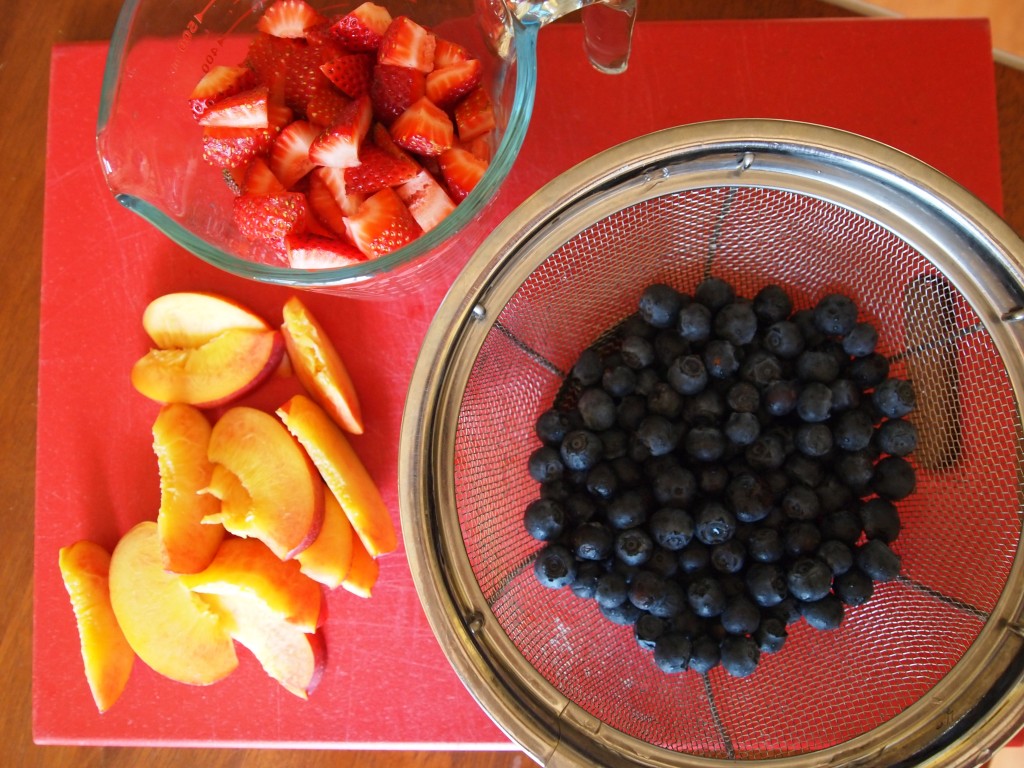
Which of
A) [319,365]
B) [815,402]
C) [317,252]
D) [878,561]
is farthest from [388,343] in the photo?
[878,561]

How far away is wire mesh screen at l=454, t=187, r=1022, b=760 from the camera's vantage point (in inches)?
32.8

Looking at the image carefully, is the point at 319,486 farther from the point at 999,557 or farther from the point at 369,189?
the point at 999,557

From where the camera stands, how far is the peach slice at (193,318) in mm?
998

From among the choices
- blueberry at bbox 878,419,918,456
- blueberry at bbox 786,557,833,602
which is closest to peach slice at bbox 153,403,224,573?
blueberry at bbox 786,557,833,602

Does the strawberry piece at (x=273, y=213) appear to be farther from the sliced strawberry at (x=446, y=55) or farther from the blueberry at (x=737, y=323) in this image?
the blueberry at (x=737, y=323)

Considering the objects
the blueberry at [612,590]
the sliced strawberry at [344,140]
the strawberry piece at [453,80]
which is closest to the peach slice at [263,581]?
the blueberry at [612,590]

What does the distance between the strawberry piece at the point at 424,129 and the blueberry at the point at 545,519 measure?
1.29 feet

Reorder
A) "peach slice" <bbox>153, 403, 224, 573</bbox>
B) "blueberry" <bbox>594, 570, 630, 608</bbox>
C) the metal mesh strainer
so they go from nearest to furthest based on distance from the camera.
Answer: the metal mesh strainer, "blueberry" <bbox>594, 570, 630, 608</bbox>, "peach slice" <bbox>153, 403, 224, 573</bbox>

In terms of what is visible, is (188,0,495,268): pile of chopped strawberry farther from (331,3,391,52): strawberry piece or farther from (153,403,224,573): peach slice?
(153,403,224,573): peach slice

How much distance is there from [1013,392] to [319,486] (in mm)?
770

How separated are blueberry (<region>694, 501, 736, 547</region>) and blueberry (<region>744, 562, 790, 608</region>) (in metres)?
0.04

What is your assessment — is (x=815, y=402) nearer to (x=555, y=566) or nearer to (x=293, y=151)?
(x=555, y=566)

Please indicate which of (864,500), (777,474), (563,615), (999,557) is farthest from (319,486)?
(999,557)

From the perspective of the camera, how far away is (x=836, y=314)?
0.87 meters
